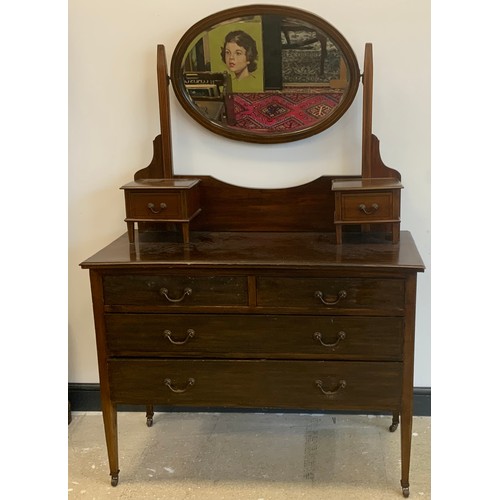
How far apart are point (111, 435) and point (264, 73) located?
57.9 inches

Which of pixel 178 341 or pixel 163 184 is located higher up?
pixel 163 184

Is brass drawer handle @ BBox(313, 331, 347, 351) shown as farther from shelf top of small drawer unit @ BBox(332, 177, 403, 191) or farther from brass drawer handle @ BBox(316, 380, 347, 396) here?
shelf top of small drawer unit @ BBox(332, 177, 403, 191)

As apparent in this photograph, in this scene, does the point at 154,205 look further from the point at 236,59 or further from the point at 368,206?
the point at 368,206

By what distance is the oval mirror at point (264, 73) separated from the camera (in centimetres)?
225

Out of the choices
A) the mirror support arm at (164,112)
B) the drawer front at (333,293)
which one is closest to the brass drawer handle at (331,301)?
the drawer front at (333,293)

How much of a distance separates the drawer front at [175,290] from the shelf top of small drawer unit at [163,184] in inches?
14.1

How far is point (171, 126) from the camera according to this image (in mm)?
2451

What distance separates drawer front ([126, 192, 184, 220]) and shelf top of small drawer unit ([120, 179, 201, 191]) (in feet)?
0.10

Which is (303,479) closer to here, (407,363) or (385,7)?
(407,363)

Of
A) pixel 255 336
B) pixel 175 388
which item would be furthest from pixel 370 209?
pixel 175 388

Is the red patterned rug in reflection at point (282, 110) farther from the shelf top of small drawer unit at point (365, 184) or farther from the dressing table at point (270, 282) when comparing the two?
the shelf top of small drawer unit at point (365, 184)

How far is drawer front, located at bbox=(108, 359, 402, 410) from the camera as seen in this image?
206 centimetres

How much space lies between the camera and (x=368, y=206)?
85.1 inches

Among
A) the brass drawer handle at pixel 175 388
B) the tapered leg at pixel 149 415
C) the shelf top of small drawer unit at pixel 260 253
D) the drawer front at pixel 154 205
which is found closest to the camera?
the shelf top of small drawer unit at pixel 260 253
